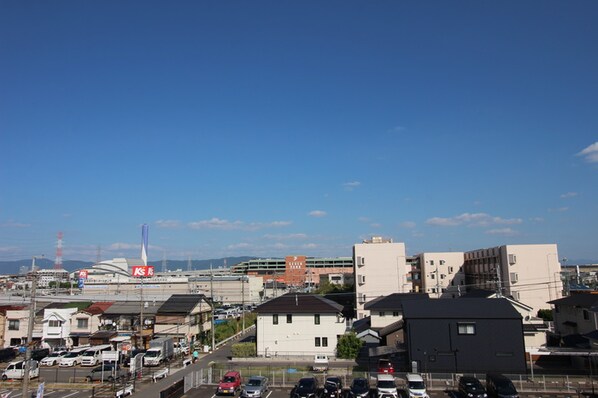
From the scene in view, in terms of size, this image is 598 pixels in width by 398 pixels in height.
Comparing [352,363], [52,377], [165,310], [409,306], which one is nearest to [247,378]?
[352,363]

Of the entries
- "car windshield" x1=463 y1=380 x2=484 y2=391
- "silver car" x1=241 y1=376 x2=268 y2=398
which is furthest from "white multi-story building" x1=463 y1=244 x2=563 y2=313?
"silver car" x1=241 y1=376 x2=268 y2=398

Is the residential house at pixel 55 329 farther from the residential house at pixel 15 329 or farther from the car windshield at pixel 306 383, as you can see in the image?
the car windshield at pixel 306 383

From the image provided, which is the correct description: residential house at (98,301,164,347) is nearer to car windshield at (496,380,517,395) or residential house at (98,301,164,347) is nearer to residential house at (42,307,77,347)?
residential house at (42,307,77,347)

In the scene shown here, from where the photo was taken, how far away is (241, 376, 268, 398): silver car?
2433 centimetres

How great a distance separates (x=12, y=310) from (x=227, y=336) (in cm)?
2464

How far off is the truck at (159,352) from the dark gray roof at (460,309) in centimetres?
2074

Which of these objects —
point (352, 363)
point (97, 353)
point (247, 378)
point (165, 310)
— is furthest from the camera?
point (165, 310)

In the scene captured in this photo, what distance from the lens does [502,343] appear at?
30266 millimetres

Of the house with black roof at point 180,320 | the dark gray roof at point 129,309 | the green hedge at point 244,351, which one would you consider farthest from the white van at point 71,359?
the green hedge at point 244,351

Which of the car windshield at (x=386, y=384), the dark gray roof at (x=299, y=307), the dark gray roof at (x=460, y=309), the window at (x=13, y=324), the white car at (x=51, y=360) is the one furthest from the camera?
the window at (x=13, y=324)

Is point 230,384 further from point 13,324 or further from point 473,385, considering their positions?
point 13,324

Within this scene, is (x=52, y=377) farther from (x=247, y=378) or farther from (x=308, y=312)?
(x=308, y=312)

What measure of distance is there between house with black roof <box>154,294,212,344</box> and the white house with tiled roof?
447 inches

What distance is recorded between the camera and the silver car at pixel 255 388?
2433cm
